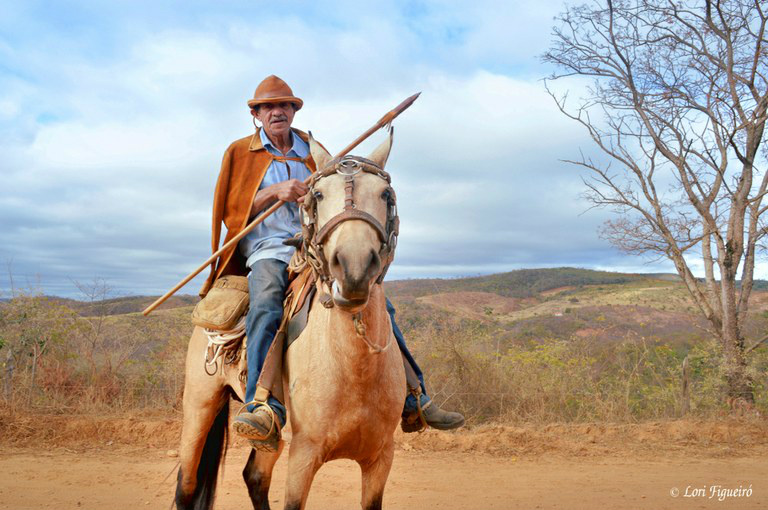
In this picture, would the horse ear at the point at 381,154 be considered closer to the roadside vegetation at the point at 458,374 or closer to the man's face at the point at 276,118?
the man's face at the point at 276,118

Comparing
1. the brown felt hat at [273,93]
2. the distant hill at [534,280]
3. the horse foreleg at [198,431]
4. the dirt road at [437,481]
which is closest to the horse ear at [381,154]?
the brown felt hat at [273,93]

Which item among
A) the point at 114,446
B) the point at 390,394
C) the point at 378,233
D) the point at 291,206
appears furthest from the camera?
the point at 114,446

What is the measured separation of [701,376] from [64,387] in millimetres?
11149

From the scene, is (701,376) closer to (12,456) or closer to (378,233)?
(378,233)

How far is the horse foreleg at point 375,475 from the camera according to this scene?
340 centimetres

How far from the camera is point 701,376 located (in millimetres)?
10711

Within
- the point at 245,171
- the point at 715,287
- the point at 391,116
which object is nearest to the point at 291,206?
the point at 245,171

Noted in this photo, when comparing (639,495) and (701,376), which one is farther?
(701,376)

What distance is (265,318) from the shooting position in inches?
137

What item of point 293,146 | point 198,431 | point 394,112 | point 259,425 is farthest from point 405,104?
point 198,431

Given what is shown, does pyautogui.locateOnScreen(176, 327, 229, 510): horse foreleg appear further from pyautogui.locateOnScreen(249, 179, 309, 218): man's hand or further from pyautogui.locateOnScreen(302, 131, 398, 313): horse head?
pyautogui.locateOnScreen(302, 131, 398, 313): horse head

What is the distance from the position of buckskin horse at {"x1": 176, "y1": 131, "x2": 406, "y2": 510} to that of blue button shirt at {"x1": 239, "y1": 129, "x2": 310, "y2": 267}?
2.81 feet

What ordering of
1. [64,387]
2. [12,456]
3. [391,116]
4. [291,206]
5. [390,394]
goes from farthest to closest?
[64,387]
[12,456]
[291,206]
[391,116]
[390,394]

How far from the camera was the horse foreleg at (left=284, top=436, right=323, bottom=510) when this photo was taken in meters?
3.05
